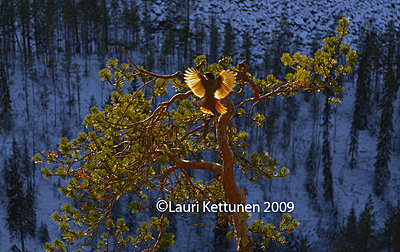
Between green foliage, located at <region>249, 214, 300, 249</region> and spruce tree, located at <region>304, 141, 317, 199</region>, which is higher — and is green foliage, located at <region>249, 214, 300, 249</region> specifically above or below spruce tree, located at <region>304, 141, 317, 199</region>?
above

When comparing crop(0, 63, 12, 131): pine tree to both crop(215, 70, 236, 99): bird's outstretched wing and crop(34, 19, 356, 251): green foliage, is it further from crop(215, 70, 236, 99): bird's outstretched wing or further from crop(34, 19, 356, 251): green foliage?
crop(215, 70, 236, 99): bird's outstretched wing

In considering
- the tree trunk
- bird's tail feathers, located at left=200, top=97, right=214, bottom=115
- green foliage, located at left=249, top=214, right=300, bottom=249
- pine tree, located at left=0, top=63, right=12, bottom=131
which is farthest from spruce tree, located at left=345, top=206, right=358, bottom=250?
bird's tail feathers, located at left=200, top=97, right=214, bottom=115

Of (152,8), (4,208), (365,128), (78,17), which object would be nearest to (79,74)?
(78,17)

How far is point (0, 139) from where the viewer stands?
129 feet

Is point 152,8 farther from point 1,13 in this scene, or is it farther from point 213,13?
point 1,13

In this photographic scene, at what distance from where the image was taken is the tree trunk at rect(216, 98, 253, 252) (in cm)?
436

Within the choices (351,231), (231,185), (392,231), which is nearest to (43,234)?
(351,231)

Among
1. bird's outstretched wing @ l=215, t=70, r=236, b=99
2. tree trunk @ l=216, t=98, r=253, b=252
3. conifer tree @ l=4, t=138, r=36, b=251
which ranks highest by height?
bird's outstretched wing @ l=215, t=70, r=236, b=99

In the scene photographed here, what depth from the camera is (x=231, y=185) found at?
15.1 feet

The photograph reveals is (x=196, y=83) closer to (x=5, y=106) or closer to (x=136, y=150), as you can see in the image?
(x=136, y=150)

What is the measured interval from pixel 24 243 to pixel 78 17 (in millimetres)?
35442

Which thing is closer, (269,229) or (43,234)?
(269,229)

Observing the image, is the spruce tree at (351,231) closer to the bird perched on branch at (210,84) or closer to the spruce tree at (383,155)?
the spruce tree at (383,155)

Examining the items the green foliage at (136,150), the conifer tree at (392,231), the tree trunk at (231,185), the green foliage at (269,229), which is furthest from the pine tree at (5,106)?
the tree trunk at (231,185)
